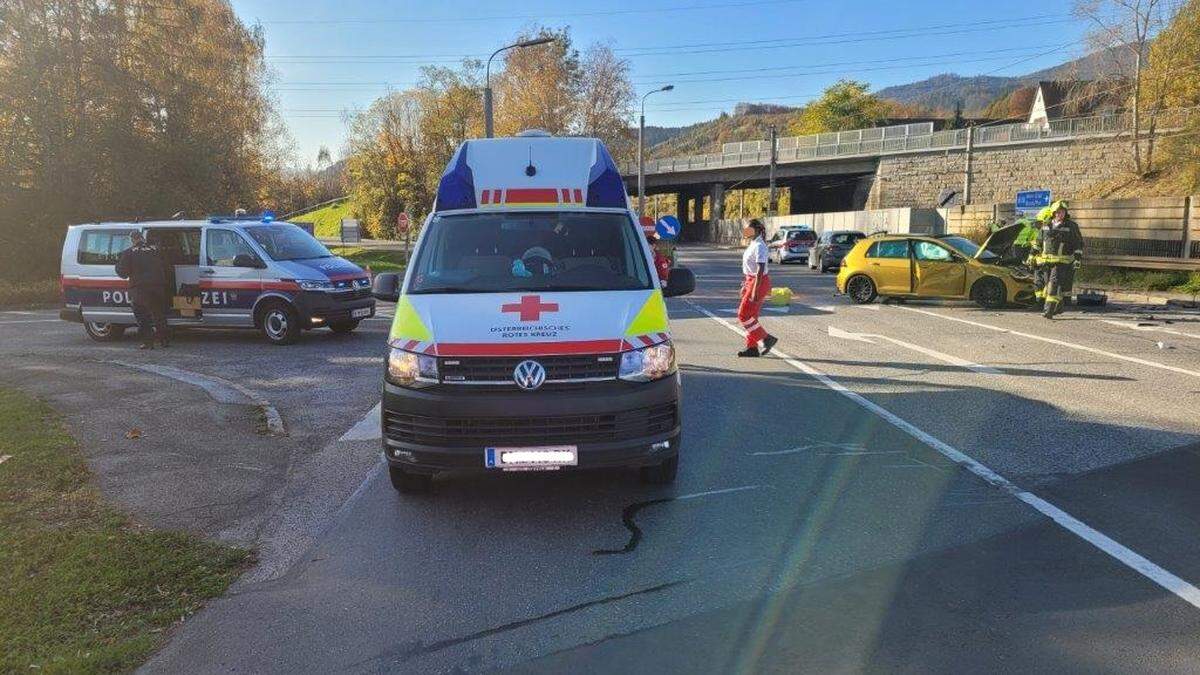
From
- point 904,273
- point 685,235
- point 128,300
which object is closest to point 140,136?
point 128,300

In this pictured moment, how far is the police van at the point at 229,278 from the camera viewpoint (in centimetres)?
1299

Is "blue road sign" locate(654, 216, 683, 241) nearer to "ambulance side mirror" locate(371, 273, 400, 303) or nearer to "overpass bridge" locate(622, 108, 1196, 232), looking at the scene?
"ambulance side mirror" locate(371, 273, 400, 303)

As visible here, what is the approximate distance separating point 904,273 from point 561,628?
15.9m

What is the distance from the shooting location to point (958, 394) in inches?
334

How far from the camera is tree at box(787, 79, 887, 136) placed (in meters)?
96.1

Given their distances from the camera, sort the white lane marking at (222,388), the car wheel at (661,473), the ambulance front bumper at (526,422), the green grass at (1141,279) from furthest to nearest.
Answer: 1. the green grass at (1141,279)
2. the white lane marking at (222,388)
3. the car wheel at (661,473)
4. the ambulance front bumper at (526,422)

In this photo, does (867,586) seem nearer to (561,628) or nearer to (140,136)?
(561,628)

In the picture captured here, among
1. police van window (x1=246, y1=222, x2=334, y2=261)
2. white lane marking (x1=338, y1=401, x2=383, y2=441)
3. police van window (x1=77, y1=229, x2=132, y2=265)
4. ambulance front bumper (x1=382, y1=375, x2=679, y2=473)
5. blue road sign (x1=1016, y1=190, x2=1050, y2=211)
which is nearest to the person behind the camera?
ambulance front bumper (x1=382, y1=375, x2=679, y2=473)

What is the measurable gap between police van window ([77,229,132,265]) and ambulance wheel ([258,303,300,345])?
2.77 metres

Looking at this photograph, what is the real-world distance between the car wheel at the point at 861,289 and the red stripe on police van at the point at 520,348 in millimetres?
14838

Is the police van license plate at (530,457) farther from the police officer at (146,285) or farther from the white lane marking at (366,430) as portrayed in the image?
the police officer at (146,285)

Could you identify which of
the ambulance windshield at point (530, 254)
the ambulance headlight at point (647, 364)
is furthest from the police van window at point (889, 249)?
the ambulance headlight at point (647, 364)

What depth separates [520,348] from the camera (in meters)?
4.80

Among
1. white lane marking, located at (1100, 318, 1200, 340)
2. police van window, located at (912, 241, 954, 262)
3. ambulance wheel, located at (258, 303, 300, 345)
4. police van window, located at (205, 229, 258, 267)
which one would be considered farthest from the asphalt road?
police van window, located at (912, 241, 954, 262)
